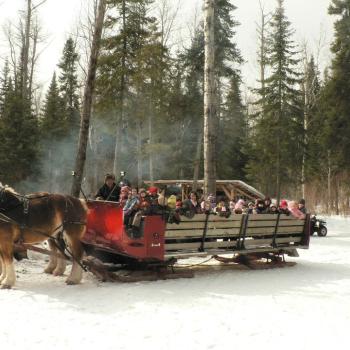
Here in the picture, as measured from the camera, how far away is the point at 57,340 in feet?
17.1

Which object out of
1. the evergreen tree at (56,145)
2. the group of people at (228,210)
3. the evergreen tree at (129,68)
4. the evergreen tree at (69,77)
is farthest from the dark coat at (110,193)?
the evergreen tree at (69,77)

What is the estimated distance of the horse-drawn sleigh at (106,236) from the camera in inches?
307

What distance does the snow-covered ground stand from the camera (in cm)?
527

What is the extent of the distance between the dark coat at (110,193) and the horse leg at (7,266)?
8.40 feet

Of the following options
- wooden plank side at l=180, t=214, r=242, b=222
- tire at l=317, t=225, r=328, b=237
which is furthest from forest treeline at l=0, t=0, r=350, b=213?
wooden plank side at l=180, t=214, r=242, b=222

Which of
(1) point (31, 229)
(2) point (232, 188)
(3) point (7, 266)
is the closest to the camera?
(3) point (7, 266)

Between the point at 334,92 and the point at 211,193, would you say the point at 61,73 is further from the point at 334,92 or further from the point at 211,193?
the point at 211,193

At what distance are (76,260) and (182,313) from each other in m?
2.54

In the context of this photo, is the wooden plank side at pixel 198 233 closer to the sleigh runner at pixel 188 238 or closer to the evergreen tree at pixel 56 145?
the sleigh runner at pixel 188 238

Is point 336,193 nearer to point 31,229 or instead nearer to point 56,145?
point 56,145

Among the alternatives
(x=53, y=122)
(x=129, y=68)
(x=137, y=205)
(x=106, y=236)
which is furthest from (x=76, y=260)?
(x=53, y=122)

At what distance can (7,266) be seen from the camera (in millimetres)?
7586

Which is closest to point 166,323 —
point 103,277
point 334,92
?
point 103,277

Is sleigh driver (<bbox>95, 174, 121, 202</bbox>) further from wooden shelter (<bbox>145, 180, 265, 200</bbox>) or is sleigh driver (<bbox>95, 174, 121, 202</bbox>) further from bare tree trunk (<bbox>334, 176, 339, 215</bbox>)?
bare tree trunk (<bbox>334, 176, 339, 215</bbox>)
